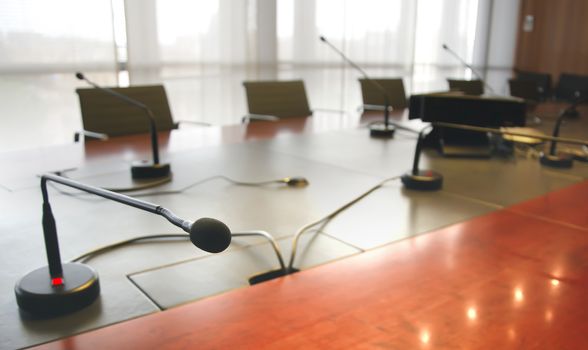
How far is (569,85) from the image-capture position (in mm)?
6125

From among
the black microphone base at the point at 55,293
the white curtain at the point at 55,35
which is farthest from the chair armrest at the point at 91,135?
the black microphone base at the point at 55,293

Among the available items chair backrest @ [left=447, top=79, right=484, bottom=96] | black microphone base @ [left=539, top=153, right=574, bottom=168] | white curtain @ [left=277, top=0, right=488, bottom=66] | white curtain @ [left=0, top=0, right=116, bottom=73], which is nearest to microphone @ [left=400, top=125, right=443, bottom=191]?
black microphone base @ [left=539, top=153, right=574, bottom=168]

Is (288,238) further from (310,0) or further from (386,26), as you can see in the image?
(386,26)

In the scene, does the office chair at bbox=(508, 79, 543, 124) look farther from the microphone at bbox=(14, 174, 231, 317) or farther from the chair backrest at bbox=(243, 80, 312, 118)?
the microphone at bbox=(14, 174, 231, 317)

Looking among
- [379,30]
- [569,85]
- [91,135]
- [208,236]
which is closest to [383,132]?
[91,135]

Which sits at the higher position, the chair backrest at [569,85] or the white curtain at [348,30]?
the white curtain at [348,30]

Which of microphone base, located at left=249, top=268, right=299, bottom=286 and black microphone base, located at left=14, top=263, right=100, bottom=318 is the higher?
black microphone base, located at left=14, top=263, right=100, bottom=318

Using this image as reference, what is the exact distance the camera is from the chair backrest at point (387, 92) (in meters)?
3.88

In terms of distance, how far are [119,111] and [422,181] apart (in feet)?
5.75

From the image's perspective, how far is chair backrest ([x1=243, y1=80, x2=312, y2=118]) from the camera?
327 centimetres

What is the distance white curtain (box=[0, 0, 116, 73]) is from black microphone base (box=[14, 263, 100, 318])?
2.79m

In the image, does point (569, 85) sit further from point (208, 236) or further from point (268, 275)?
point (208, 236)

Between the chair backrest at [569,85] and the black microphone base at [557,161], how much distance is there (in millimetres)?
4387

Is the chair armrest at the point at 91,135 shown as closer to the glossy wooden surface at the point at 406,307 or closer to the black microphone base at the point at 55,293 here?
the black microphone base at the point at 55,293
